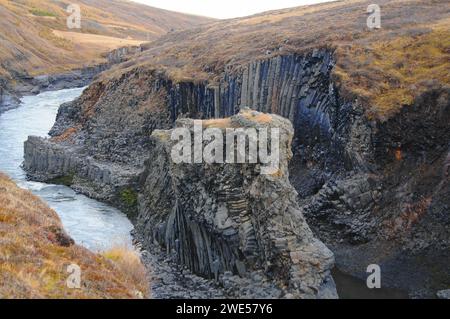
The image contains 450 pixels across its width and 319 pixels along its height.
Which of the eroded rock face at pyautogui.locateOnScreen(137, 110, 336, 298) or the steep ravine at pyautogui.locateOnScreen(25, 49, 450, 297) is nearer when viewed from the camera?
the eroded rock face at pyautogui.locateOnScreen(137, 110, 336, 298)

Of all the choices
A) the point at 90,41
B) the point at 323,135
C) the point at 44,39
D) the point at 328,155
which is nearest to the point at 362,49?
the point at 323,135

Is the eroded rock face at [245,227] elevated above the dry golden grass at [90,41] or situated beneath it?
situated beneath

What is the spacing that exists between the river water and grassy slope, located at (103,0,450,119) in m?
14.3

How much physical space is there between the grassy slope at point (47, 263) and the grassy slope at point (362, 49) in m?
21.0

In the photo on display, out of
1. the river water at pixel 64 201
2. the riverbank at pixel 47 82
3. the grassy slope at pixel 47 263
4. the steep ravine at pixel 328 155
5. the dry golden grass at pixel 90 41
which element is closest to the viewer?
the grassy slope at pixel 47 263

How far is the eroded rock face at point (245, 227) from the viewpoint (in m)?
26.1

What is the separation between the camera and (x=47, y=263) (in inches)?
799

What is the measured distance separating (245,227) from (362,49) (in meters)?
22.0

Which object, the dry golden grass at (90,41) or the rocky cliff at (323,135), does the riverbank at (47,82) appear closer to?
the dry golden grass at (90,41)

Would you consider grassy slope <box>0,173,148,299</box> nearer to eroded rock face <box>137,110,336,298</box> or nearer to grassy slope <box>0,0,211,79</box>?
eroded rock face <box>137,110,336,298</box>

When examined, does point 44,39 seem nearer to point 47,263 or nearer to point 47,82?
point 47,82

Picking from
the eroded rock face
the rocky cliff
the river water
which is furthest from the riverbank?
the eroded rock face

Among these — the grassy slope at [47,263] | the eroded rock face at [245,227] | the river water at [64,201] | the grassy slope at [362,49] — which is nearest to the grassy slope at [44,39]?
the river water at [64,201]

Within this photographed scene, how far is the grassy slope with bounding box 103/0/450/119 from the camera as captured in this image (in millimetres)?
38531
